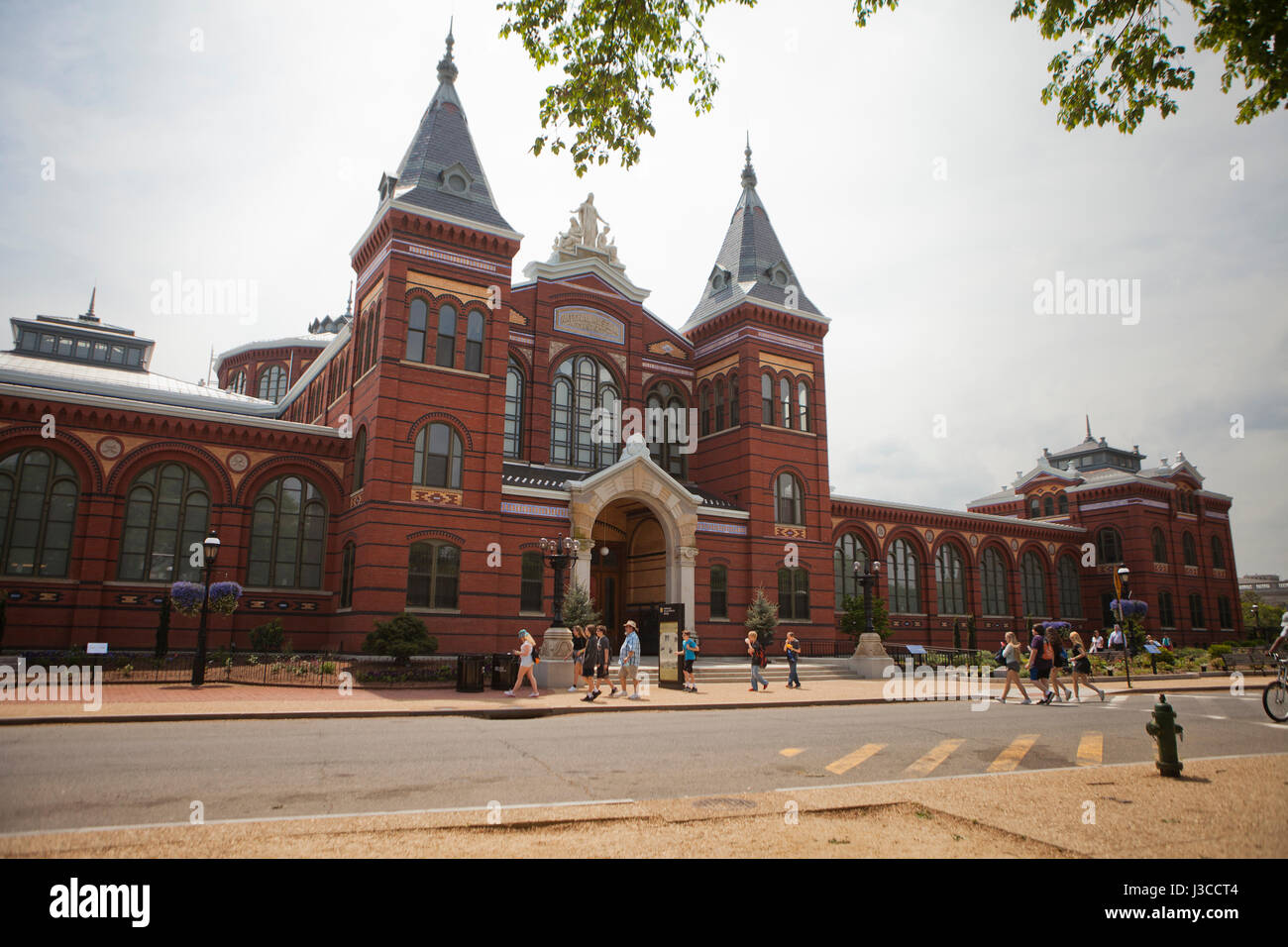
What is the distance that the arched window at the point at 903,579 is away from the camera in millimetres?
42094

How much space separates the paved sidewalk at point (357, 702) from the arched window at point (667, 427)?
1379 centimetres

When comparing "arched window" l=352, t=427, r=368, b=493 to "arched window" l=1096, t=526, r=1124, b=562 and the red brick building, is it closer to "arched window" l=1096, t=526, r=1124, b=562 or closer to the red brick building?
the red brick building

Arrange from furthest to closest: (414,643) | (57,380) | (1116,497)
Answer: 1. (1116,497)
2. (57,380)
3. (414,643)

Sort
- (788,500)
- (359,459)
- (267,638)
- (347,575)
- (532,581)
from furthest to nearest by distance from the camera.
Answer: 1. (788,500)
2. (532,581)
3. (359,459)
4. (347,575)
5. (267,638)

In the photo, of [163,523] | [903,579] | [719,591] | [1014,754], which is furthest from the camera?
[903,579]

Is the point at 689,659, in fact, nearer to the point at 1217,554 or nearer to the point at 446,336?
the point at 446,336

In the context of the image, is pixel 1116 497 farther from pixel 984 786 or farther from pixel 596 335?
pixel 984 786

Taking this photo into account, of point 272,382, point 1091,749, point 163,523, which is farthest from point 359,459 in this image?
point 272,382

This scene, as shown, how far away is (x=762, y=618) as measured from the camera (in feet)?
98.4

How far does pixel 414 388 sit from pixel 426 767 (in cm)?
1920

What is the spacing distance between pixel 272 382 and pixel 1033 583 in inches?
2132

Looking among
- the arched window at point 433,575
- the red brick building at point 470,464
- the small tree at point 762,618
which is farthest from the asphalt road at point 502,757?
the small tree at point 762,618
